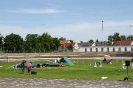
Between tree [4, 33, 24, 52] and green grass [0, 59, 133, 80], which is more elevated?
tree [4, 33, 24, 52]

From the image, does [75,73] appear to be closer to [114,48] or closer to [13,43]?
[13,43]

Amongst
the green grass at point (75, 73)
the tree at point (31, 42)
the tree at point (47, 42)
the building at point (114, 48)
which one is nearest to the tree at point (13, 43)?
the tree at point (31, 42)

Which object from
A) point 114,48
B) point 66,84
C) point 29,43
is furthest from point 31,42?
point 66,84

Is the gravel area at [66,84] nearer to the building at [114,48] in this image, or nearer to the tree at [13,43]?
the tree at [13,43]

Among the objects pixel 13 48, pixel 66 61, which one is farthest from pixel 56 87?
A: pixel 13 48

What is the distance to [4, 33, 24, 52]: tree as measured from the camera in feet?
469

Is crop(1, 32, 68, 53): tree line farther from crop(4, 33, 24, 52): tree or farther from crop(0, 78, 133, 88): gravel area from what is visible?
crop(0, 78, 133, 88): gravel area

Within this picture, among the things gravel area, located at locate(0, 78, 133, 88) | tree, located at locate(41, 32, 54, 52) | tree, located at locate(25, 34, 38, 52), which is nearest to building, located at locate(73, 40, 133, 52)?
tree, located at locate(41, 32, 54, 52)

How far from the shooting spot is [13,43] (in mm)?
143000

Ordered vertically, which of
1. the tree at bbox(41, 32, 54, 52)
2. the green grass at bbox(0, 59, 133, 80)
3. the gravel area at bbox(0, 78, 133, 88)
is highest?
the tree at bbox(41, 32, 54, 52)

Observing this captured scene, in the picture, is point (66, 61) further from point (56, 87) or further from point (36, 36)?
point (36, 36)

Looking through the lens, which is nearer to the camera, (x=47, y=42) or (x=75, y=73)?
(x=75, y=73)

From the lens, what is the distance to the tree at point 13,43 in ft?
469

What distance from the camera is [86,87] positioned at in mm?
20203
